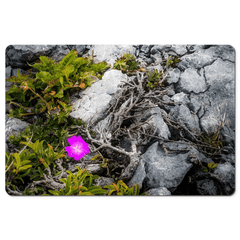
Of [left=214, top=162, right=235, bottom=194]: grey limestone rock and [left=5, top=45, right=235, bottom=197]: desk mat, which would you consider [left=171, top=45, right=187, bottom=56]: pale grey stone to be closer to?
[left=5, top=45, right=235, bottom=197]: desk mat

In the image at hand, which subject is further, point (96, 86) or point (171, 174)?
point (96, 86)

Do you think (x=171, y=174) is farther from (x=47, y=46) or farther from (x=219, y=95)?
(x=47, y=46)

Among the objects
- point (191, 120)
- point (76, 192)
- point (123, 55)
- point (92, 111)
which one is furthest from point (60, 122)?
point (191, 120)

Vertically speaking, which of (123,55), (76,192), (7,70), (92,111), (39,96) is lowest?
(76,192)

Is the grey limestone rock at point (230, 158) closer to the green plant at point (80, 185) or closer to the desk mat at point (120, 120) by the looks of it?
the desk mat at point (120, 120)

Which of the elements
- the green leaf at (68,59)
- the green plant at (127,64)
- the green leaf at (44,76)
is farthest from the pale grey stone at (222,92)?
the green leaf at (44,76)

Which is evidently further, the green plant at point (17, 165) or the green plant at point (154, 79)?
the green plant at point (154, 79)

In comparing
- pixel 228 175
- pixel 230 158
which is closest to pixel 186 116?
pixel 230 158

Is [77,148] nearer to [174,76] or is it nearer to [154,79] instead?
[154,79]
